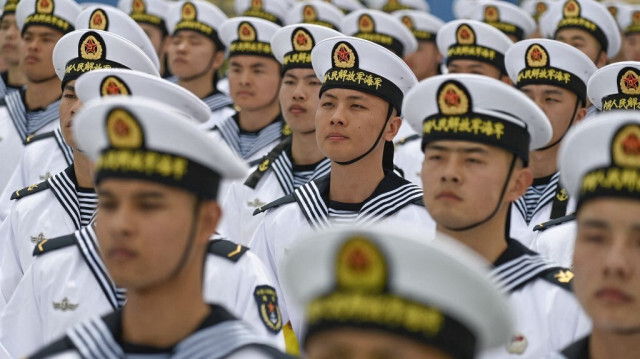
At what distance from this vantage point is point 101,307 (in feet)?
19.3

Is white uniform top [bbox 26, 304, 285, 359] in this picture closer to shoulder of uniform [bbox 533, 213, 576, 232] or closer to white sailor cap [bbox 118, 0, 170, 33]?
shoulder of uniform [bbox 533, 213, 576, 232]

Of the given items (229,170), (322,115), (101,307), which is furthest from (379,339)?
(322,115)

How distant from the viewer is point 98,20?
30.7ft

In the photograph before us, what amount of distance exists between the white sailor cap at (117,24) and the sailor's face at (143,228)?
4867mm

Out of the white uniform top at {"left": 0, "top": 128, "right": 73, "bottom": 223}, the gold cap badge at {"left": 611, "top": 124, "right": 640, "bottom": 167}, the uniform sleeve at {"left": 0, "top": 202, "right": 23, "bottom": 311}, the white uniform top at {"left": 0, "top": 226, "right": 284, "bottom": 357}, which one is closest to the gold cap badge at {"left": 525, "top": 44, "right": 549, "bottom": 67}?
the white uniform top at {"left": 0, "top": 128, "right": 73, "bottom": 223}

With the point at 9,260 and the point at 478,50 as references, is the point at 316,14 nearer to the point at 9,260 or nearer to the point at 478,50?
the point at 478,50

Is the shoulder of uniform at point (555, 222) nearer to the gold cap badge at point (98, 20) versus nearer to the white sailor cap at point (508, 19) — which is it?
the gold cap badge at point (98, 20)

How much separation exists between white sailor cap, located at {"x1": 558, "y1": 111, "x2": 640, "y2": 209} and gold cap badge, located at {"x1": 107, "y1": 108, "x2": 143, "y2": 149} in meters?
1.45

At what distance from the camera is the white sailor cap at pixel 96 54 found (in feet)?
24.2

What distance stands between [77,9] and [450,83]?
5369 mm

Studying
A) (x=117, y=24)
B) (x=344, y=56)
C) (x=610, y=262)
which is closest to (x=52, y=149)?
(x=117, y=24)

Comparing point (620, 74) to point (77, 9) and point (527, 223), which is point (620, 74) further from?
point (77, 9)

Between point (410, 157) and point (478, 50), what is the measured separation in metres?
1.14

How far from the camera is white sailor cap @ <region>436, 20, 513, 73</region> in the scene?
10.2m
